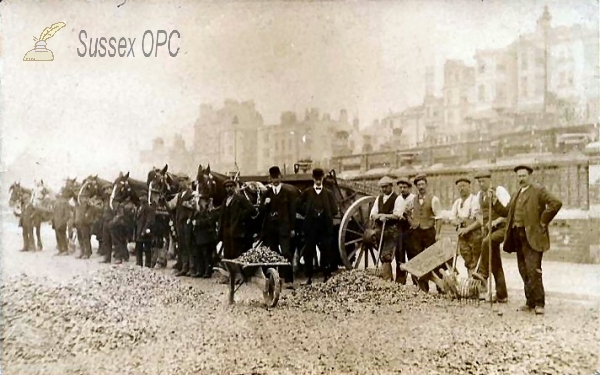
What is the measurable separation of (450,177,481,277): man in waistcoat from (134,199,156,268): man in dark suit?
2.70m

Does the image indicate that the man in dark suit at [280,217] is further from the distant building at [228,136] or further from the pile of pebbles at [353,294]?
the distant building at [228,136]

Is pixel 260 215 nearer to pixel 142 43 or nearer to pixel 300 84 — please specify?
pixel 300 84

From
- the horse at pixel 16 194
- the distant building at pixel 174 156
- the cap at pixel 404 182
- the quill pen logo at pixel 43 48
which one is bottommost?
the horse at pixel 16 194

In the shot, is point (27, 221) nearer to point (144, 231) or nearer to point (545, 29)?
point (144, 231)

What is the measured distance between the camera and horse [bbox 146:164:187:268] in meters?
5.05

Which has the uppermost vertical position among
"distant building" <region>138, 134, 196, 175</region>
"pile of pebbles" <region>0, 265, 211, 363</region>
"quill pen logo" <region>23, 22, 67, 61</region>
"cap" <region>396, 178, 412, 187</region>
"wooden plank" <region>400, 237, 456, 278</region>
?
"quill pen logo" <region>23, 22, 67, 61</region>

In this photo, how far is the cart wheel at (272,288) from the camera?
15.4ft

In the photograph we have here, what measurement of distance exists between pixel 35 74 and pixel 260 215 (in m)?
2.43

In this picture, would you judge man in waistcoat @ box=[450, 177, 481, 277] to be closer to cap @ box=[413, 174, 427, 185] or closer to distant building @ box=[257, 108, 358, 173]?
cap @ box=[413, 174, 427, 185]

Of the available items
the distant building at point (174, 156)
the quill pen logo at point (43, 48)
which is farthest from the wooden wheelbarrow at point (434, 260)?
the quill pen logo at point (43, 48)

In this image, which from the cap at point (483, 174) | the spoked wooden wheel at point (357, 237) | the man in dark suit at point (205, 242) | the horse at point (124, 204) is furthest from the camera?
the horse at point (124, 204)

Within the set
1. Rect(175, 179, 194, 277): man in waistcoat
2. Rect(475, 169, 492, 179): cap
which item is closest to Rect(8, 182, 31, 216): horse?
Rect(175, 179, 194, 277): man in waistcoat

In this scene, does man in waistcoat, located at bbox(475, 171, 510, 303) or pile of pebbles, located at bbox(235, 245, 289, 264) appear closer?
man in waistcoat, located at bbox(475, 171, 510, 303)

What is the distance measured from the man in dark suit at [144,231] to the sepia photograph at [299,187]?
0.05 ft
